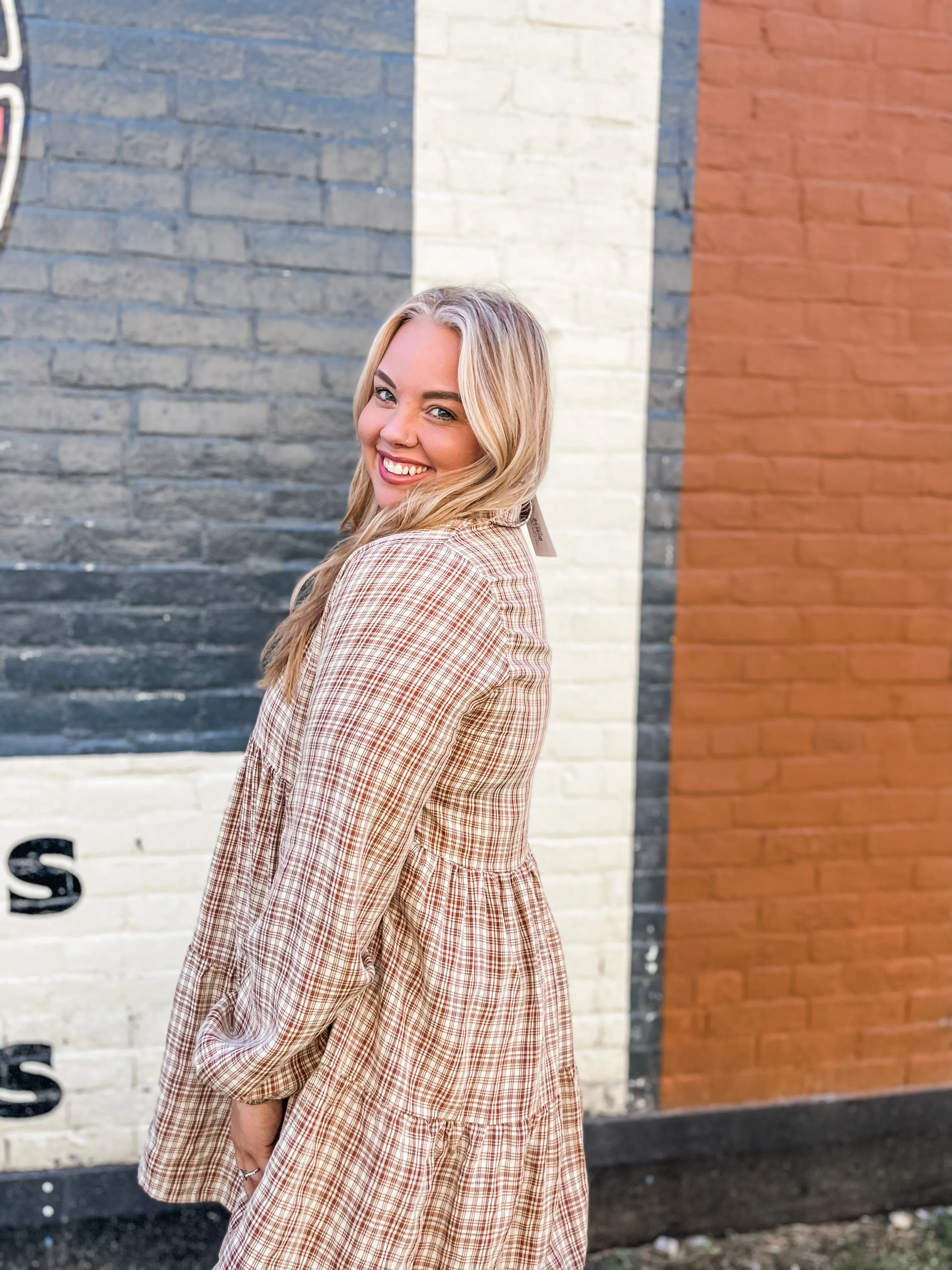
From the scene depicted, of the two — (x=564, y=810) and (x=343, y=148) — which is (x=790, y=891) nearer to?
(x=564, y=810)

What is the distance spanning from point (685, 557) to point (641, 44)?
121cm

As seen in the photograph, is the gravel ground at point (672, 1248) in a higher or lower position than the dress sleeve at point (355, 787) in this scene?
lower

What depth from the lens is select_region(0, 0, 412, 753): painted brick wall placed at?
92.7 inches

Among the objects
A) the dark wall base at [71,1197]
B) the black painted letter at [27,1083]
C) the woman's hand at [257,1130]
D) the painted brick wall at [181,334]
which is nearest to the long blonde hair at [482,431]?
the woman's hand at [257,1130]

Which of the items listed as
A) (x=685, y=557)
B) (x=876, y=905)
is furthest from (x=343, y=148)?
(x=876, y=905)

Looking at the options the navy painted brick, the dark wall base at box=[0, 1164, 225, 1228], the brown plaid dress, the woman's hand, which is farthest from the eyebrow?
the dark wall base at box=[0, 1164, 225, 1228]

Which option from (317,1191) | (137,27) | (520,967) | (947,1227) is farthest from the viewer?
(947,1227)

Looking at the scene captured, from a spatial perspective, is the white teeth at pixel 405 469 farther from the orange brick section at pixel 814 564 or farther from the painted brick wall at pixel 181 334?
the orange brick section at pixel 814 564

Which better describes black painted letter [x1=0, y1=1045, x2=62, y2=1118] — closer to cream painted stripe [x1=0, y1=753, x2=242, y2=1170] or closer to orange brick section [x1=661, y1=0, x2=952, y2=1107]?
cream painted stripe [x1=0, y1=753, x2=242, y2=1170]

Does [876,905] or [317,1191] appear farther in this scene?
[876,905]

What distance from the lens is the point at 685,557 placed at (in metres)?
2.72

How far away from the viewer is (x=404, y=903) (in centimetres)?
137

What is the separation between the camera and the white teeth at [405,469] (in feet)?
4.96

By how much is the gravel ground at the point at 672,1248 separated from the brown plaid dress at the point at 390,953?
46.8 inches
